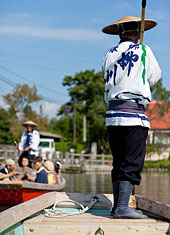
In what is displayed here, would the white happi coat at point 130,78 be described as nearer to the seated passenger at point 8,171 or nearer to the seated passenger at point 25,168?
the seated passenger at point 8,171

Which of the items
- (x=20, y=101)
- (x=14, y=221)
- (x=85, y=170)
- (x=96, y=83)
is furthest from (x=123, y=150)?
(x=20, y=101)

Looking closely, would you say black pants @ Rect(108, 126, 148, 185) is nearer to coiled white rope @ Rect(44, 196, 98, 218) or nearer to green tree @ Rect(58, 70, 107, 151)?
coiled white rope @ Rect(44, 196, 98, 218)

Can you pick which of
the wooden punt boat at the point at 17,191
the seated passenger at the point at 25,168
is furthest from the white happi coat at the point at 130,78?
the seated passenger at the point at 25,168

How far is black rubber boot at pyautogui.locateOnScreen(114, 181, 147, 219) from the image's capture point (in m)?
3.18

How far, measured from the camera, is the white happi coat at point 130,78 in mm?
3264

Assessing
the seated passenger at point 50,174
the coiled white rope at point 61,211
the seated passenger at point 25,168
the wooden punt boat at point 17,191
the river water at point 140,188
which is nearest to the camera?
the coiled white rope at point 61,211

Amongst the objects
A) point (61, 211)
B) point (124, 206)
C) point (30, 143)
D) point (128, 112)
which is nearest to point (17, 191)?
point (30, 143)

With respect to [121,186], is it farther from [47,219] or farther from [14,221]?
[14,221]

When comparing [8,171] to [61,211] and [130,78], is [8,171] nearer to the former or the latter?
[61,211]

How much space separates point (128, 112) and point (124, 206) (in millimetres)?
624

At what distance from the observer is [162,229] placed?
2783mm

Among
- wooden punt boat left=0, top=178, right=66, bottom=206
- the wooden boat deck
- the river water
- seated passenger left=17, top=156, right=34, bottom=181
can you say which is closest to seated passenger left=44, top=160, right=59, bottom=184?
seated passenger left=17, top=156, right=34, bottom=181

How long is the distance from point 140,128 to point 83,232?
85 cm

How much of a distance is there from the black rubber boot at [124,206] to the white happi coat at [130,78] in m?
0.42
